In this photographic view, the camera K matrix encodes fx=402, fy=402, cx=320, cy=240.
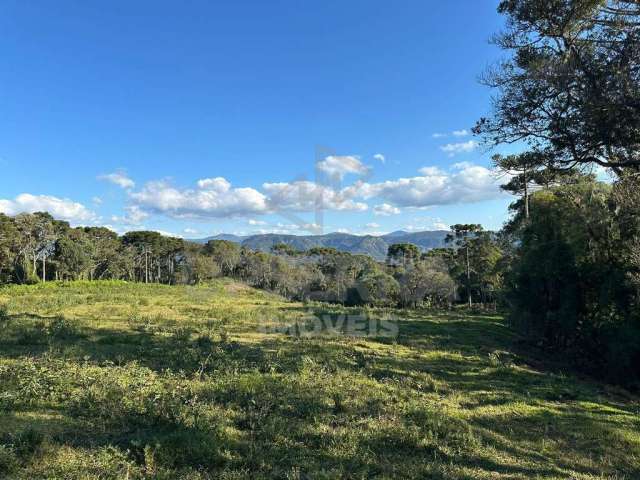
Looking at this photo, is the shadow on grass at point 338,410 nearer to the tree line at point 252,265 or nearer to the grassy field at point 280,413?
the grassy field at point 280,413

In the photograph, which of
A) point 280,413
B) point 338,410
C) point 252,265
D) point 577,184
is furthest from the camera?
point 252,265

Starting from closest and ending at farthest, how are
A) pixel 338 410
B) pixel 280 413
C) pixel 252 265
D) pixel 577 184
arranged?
pixel 280 413 → pixel 338 410 → pixel 577 184 → pixel 252 265

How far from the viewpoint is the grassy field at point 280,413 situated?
4387 millimetres

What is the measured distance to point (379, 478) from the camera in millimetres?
4359

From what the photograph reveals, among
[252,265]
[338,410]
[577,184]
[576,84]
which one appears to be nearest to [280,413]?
[338,410]

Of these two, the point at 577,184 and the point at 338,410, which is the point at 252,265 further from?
the point at 338,410

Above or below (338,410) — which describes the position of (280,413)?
above

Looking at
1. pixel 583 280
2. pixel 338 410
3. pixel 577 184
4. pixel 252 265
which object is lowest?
pixel 338 410

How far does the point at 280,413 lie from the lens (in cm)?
601

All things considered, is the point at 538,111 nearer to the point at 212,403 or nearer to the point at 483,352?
the point at 212,403

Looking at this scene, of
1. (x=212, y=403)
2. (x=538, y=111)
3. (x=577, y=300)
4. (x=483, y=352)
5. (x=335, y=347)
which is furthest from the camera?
(x=577, y=300)

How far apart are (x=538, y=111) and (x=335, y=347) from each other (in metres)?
7.86

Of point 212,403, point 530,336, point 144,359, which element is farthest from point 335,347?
point 530,336

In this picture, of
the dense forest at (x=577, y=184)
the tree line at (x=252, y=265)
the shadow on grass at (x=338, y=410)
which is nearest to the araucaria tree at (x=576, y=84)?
the dense forest at (x=577, y=184)
